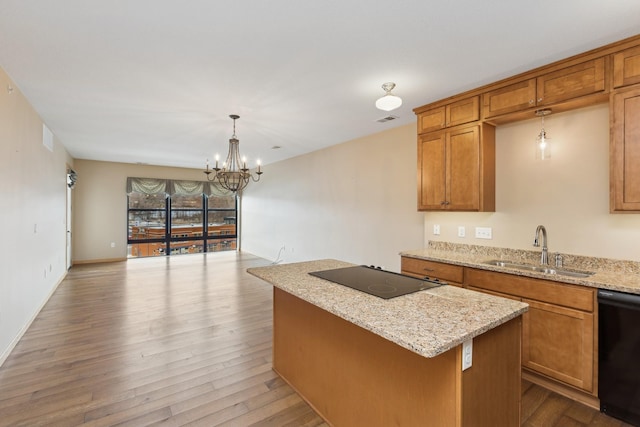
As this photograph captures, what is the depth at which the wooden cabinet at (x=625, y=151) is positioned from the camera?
2.05 m

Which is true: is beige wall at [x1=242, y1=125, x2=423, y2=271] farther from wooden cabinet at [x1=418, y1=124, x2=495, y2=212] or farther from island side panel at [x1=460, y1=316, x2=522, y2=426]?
island side panel at [x1=460, y1=316, x2=522, y2=426]

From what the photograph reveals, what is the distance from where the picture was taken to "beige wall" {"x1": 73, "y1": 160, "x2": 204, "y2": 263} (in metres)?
7.24

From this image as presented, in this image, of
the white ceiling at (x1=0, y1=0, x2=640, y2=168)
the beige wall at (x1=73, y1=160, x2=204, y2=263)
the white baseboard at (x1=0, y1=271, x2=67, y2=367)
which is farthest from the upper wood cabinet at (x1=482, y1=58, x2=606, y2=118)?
the beige wall at (x1=73, y1=160, x2=204, y2=263)

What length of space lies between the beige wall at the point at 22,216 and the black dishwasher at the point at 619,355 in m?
4.67

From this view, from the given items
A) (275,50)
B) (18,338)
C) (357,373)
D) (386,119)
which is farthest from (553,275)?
(18,338)

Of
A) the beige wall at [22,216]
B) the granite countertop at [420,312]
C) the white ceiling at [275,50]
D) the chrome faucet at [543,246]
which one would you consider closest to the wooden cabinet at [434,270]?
the chrome faucet at [543,246]

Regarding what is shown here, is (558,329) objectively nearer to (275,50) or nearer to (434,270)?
(434,270)

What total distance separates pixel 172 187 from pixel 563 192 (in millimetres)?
8426

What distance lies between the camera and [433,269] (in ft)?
9.81

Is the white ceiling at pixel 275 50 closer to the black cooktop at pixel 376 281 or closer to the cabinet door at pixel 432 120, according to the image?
the cabinet door at pixel 432 120

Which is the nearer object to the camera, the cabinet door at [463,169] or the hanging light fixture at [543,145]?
the hanging light fixture at [543,145]

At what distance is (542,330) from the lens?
2.26 meters

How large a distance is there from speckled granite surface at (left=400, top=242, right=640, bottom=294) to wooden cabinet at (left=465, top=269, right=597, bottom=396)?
0.20ft

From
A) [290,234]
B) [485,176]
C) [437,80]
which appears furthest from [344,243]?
[437,80]
